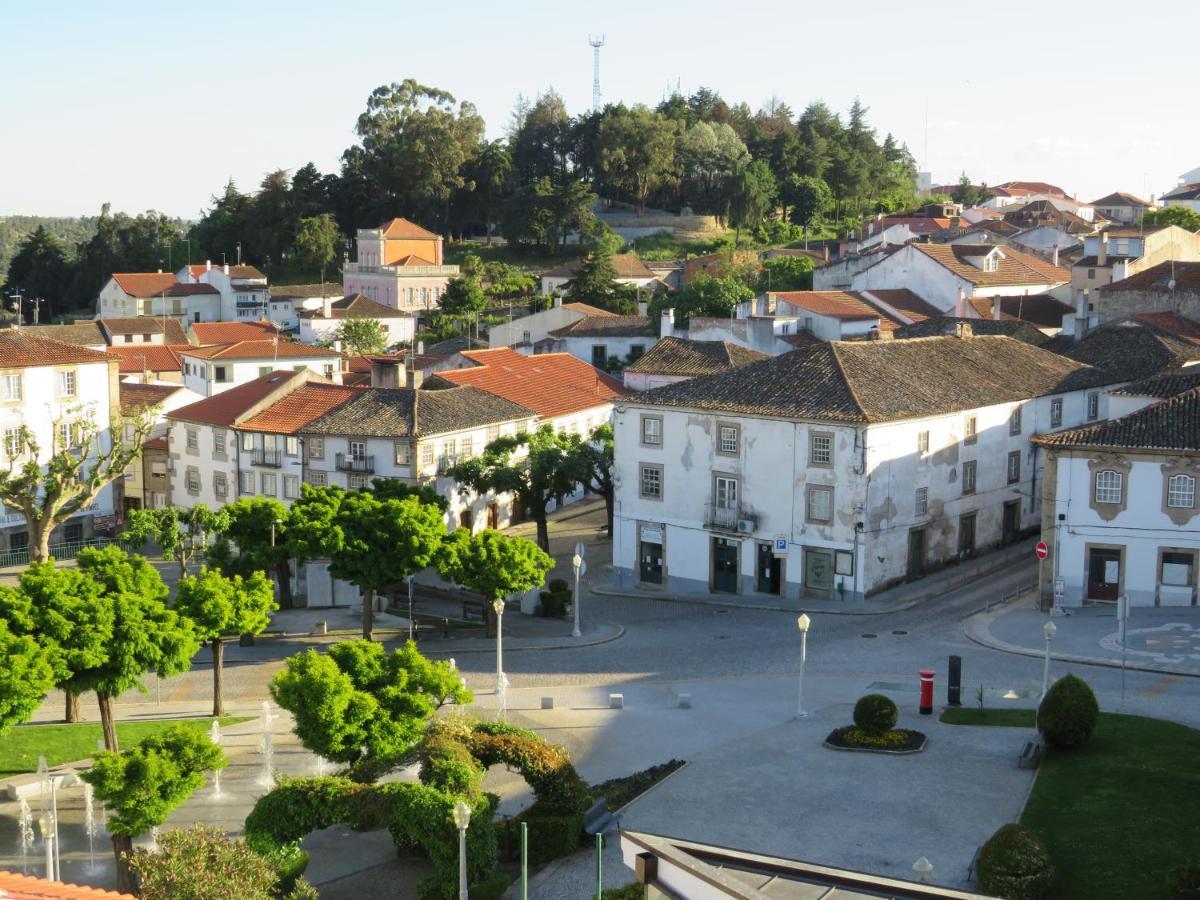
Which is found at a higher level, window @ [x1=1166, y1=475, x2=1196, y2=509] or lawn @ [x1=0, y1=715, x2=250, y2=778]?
window @ [x1=1166, y1=475, x2=1196, y2=509]

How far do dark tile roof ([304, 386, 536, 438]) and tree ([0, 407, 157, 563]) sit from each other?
7.68 metres

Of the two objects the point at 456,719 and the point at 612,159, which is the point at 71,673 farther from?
the point at 612,159

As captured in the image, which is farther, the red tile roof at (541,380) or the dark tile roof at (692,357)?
the dark tile roof at (692,357)

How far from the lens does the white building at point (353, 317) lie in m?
110

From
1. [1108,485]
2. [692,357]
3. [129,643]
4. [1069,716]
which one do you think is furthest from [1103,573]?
[692,357]

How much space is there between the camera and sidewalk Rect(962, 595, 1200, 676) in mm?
39906

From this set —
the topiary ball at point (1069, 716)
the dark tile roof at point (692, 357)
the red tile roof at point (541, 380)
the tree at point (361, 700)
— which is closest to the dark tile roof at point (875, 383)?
the dark tile roof at point (692, 357)

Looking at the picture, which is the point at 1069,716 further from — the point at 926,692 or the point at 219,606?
the point at 219,606

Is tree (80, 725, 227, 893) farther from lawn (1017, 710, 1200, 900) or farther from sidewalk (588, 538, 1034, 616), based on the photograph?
sidewalk (588, 538, 1034, 616)

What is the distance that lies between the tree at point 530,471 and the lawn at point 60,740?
21.2 meters

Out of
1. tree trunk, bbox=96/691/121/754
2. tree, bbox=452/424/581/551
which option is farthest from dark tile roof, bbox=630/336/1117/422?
tree trunk, bbox=96/691/121/754

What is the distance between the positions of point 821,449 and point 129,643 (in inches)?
948

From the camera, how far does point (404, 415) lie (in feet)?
197

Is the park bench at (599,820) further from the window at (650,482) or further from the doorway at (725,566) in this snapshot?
the window at (650,482)
